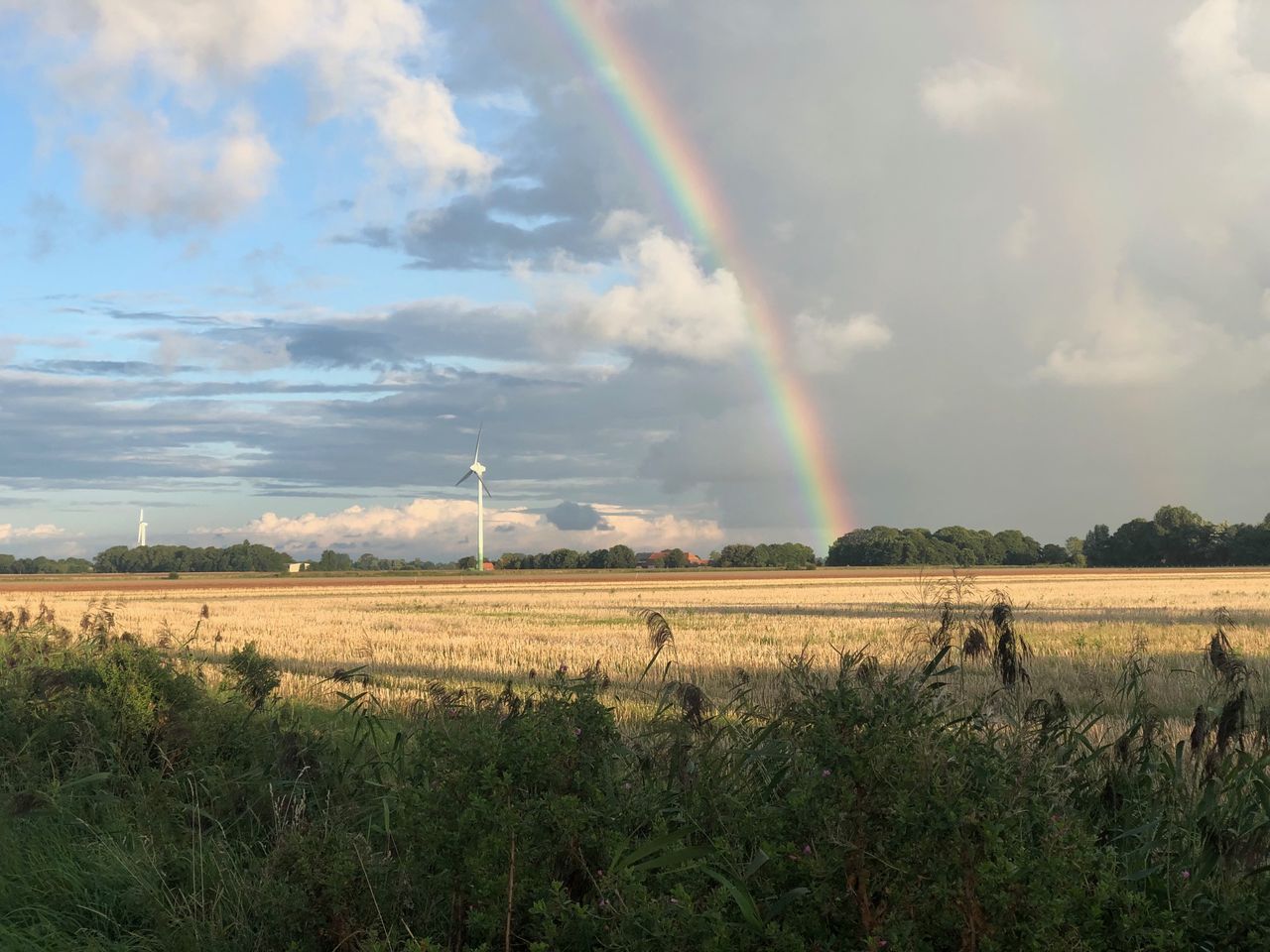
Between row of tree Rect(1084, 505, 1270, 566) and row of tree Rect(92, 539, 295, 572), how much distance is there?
128 meters

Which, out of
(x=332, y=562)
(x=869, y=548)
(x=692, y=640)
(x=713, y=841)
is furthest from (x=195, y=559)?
(x=713, y=841)

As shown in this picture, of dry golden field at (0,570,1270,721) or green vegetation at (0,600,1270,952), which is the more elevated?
green vegetation at (0,600,1270,952)

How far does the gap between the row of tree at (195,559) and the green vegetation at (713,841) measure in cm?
16514

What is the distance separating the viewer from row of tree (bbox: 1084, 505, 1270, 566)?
142 m

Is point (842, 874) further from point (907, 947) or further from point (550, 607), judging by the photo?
point (550, 607)

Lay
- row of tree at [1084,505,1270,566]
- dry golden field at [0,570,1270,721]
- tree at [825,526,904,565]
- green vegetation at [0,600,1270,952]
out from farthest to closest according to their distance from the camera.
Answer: tree at [825,526,904,565], row of tree at [1084,505,1270,566], dry golden field at [0,570,1270,721], green vegetation at [0,600,1270,952]

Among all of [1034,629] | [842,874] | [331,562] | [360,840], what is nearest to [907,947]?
[842,874]

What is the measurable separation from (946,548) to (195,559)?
Result: 121543mm

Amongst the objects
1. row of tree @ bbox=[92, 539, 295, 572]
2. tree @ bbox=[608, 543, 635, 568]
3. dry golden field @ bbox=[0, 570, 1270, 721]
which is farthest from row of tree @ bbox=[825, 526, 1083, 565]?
dry golden field @ bbox=[0, 570, 1270, 721]

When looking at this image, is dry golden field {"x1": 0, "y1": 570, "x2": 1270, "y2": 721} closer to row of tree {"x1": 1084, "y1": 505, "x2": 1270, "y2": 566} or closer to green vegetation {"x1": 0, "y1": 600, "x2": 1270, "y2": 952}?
green vegetation {"x1": 0, "y1": 600, "x2": 1270, "y2": 952}

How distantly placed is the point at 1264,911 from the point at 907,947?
1.68m

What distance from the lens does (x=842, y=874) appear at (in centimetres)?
378

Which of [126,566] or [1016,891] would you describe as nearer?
[1016,891]

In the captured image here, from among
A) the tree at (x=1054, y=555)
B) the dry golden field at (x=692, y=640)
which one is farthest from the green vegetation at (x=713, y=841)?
the tree at (x=1054, y=555)
